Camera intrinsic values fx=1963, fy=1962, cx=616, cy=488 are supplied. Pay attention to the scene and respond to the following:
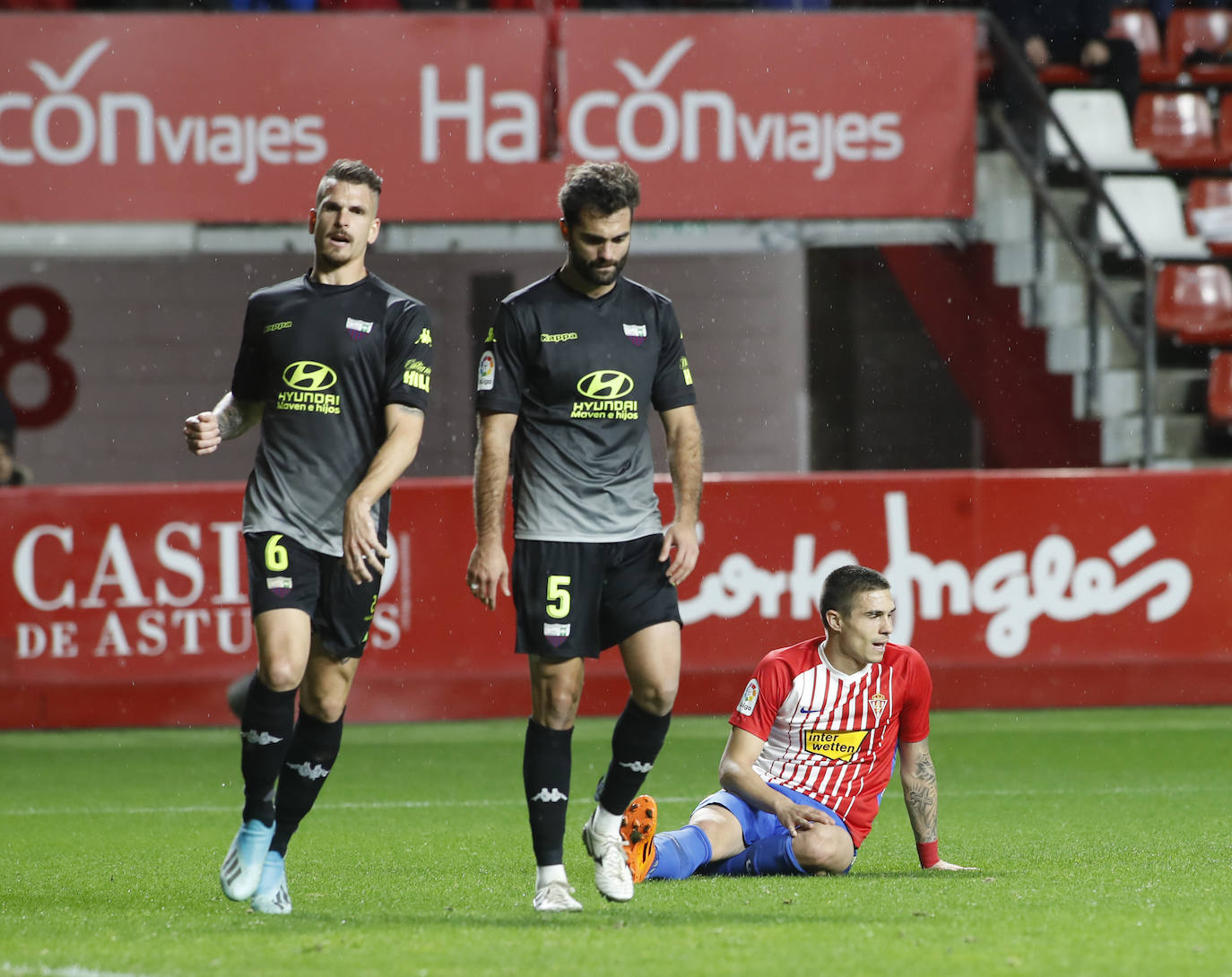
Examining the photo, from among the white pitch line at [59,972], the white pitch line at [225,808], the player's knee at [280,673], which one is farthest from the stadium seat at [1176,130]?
the white pitch line at [59,972]

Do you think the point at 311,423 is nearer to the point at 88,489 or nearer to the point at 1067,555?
the point at 88,489

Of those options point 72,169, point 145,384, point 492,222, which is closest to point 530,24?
point 492,222

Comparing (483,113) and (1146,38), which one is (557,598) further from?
(1146,38)

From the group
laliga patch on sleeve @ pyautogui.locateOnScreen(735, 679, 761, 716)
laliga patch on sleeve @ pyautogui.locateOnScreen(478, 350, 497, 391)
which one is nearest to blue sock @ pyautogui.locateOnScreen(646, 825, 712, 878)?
laliga patch on sleeve @ pyautogui.locateOnScreen(735, 679, 761, 716)

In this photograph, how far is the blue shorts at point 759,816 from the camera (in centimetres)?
590

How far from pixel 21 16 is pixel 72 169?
1.03m

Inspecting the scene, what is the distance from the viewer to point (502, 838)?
693 cm

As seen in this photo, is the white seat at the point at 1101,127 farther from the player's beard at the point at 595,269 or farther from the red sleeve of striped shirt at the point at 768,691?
the player's beard at the point at 595,269

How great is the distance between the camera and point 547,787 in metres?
5.26

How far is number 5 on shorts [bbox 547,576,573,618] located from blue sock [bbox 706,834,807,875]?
3.82 feet

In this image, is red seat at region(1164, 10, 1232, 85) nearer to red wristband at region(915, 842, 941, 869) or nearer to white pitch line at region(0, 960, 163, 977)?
red wristband at region(915, 842, 941, 869)

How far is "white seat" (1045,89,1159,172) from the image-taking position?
1548cm

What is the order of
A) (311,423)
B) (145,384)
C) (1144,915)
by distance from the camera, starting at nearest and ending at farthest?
1. (1144,915)
2. (311,423)
3. (145,384)

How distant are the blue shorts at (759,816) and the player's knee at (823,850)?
37 mm
